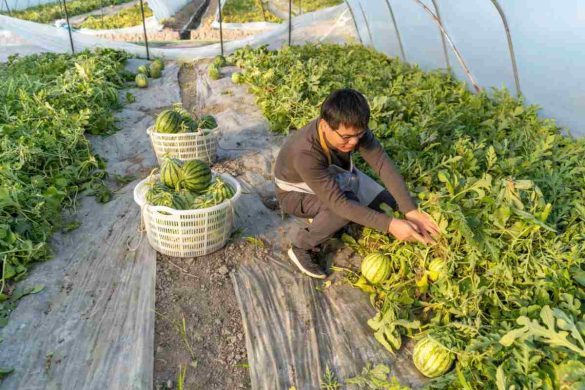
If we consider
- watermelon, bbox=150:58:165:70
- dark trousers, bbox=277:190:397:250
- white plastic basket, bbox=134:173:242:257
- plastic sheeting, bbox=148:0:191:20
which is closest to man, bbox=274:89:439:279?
dark trousers, bbox=277:190:397:250

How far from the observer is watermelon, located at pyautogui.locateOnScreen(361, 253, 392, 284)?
305 cm

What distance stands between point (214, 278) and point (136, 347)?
78 centimetres

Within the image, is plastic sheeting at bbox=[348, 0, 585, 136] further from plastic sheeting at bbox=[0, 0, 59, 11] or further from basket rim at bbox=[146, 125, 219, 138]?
plastic sheeting at bbox=[0, 0, 59, 11]

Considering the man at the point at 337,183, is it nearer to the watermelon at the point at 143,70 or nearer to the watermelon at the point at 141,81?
the watermelon at the point at 141,81

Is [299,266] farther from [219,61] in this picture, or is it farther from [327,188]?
[219,61]

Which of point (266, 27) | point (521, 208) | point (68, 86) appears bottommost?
point (266, 27)

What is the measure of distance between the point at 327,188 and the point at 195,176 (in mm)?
1077

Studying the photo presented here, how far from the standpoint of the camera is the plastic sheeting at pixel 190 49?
8.96 metres

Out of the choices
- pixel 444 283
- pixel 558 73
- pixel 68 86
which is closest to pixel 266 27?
pixel 68 86

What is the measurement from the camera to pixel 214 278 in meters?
3.32

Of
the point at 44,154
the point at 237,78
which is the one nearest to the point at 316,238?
the point at 44,154

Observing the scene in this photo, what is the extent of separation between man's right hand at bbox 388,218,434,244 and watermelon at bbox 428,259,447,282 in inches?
5.4

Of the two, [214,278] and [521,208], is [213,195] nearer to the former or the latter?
[214,278]

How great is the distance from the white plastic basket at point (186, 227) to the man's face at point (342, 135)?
35.5 inches
